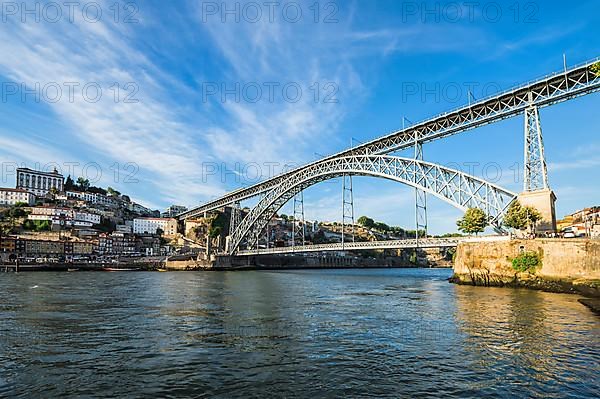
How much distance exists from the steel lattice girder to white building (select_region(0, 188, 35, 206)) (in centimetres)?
8836

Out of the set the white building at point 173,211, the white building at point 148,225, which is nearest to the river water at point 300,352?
the white building at point 148,225

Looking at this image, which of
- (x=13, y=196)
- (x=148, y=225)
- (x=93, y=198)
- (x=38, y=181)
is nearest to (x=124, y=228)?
(x=148, y=225)

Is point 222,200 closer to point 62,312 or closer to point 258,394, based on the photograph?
point 62,312

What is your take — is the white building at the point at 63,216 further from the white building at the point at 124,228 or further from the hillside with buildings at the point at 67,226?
the white building at the point at 124,228

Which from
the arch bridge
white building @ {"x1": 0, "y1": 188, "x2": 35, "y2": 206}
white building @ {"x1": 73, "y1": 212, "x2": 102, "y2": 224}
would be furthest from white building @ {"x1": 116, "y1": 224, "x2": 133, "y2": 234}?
the arch bridge

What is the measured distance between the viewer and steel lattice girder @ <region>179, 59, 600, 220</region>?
3114 cm

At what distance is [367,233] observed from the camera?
5979 inches

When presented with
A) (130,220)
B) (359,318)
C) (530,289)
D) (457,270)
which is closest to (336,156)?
(457,270)

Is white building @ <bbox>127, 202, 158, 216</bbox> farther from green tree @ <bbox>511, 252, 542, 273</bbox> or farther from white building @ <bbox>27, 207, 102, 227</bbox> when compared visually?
green tree @ <bbox>511, 252, 542, 273</bbox>

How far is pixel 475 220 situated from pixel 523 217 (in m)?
5.47

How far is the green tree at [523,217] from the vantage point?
30.9 meters

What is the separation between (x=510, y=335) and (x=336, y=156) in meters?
46.1

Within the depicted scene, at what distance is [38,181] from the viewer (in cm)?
12550

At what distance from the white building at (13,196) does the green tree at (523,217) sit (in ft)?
358
